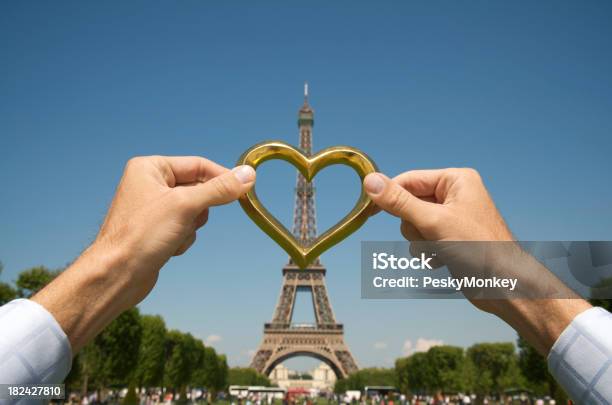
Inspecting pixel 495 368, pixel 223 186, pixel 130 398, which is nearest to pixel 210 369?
pixel 495 368

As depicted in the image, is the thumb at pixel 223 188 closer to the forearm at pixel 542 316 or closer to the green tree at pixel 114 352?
the forearm at pixel 542 316

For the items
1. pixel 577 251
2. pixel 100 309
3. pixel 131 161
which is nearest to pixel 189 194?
pixel 131 161

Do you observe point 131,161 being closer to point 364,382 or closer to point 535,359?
point 535,359

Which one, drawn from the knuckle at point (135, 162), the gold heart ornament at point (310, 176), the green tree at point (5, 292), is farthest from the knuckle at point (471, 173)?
the green tree at point (5, 292)

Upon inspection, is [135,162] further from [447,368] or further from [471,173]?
[447,368]

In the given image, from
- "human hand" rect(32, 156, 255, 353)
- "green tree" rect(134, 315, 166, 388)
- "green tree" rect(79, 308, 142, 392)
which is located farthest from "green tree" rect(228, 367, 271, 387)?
"human hand" rect(32, 156, 255, 353)

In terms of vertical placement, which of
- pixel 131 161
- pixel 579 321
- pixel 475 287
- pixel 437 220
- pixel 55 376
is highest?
pixel 131 161
